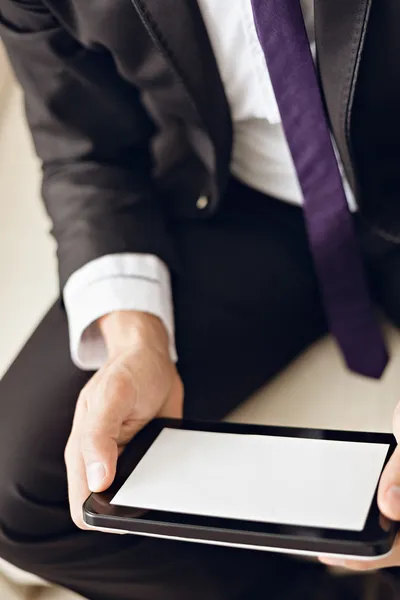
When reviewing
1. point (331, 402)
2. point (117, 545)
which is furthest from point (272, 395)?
point (117, 545)

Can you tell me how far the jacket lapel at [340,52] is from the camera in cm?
59

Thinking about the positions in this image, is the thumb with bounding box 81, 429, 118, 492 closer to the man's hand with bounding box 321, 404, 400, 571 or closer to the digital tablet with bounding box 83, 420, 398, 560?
the digital tablet with bounding box 83, 420, 398, 560

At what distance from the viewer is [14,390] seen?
76 cm

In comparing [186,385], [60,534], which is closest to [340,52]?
[186,385]

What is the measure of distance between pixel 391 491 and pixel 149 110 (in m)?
0.47

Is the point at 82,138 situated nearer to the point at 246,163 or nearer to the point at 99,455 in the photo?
the point at 246,163

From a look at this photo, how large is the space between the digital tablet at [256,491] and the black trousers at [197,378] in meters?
0.13

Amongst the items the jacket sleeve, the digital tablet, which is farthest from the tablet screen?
the jacket sleeve

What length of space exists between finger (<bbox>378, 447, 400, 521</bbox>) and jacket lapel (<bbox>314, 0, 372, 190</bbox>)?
0.28 m

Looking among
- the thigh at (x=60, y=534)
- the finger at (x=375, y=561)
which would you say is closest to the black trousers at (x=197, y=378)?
the thigh at (x=60, y=534)

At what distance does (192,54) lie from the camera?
2.24 ft

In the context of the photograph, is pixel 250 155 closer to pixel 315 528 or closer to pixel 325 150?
pixel 325 150

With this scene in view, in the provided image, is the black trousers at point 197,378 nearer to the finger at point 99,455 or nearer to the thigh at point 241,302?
the thigh at point 241,302

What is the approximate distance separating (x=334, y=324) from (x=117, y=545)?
0.97ft
